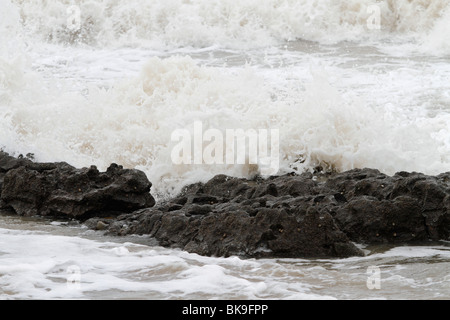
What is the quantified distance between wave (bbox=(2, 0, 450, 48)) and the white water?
0.04 metres

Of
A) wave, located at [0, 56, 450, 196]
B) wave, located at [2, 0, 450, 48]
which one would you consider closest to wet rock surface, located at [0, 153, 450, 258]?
wave, located at [0, 56, 450, 196]

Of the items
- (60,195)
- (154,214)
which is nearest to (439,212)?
(154,214)

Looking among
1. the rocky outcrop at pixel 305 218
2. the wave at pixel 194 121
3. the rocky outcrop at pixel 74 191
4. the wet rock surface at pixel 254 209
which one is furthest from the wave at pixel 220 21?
the rocky outcrop at pixel 305 218

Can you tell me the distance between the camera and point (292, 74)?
1361 cm

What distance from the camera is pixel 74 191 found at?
23.4 feet

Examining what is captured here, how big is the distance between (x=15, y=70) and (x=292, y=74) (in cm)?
532

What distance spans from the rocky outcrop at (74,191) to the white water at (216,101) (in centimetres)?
51

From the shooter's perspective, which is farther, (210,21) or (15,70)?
(210,21)

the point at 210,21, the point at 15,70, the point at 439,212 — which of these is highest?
the point at 210,21

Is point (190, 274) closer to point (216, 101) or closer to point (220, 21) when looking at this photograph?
point (216, 101)

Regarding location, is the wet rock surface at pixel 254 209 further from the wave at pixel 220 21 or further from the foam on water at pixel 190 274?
the wave at pixel 220 21

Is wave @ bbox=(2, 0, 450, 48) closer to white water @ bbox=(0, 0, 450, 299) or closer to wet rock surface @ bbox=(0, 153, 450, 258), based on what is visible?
white water @ bbox=(0, 0, 450, 299)

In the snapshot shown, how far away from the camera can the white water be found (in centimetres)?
485
